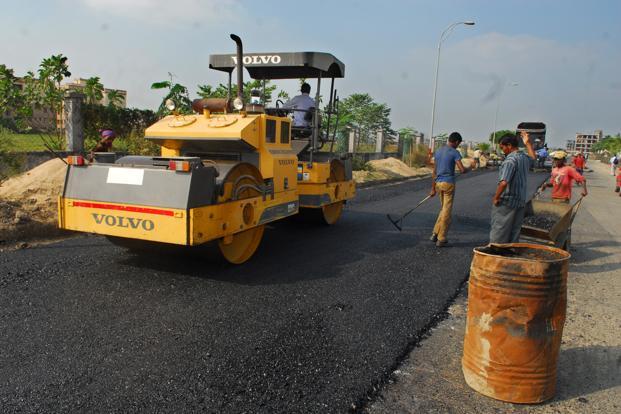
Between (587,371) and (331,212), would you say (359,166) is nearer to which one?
(331,212)

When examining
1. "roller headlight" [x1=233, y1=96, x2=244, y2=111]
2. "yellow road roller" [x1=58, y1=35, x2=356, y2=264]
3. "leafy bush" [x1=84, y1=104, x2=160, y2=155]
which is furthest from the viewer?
"leafy bush" [x1=84, y1=104, x2=160, y2=155]

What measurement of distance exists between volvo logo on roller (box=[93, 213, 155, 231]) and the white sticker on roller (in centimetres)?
35

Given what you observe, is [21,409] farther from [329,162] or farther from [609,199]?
[609,199]

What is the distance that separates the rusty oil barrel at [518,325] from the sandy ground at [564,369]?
0.39ft

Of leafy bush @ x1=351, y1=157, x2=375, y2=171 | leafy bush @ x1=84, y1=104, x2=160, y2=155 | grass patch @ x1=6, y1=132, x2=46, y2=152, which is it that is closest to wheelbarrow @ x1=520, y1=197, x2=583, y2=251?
leafy bush @ x1=84, y1=104, x2=160, y2=155

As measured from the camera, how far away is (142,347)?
3348mm

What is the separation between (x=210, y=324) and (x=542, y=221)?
5061 millimetres

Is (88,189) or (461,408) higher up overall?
(88,189)

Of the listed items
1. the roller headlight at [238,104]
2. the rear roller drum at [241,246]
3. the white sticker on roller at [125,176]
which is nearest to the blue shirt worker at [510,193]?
the rear roller drum at [241,246]

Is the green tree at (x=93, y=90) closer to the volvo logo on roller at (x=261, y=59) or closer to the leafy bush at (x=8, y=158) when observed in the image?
the leafy bush at (x=8, y=158)

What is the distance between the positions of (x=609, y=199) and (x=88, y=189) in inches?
645

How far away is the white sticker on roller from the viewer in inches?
177

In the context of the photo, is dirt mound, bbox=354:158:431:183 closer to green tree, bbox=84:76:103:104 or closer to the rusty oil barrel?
green tree, bbox=84:76:103:104

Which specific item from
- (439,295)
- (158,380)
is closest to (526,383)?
(439,295)
